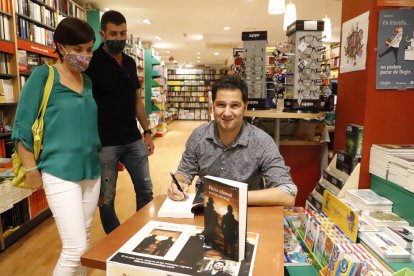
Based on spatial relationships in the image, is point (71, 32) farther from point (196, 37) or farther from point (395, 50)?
point (196, 37)

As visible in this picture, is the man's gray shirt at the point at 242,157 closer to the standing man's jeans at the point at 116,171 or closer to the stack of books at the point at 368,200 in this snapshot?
the stack of books at the point at 368,200

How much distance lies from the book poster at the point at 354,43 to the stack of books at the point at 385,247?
3.07 ft

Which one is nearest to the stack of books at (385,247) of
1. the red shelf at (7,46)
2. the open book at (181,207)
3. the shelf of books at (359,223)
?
the shelf of books at (359,223)

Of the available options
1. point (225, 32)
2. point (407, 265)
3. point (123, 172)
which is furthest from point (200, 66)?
point (407, 265)

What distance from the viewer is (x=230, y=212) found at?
907 mm

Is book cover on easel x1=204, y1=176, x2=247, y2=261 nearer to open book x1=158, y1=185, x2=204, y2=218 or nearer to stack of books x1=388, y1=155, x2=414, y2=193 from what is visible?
open book x1=158, y1=185, x2=204, y2=218

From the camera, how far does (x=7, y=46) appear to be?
2.93m

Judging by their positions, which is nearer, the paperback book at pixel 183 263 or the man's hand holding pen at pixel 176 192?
the paperback book at pixel 183 263

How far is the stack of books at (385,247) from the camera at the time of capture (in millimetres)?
1146

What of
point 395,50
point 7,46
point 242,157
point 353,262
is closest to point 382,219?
point 353,262

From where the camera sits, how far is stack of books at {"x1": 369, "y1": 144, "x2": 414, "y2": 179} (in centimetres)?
153

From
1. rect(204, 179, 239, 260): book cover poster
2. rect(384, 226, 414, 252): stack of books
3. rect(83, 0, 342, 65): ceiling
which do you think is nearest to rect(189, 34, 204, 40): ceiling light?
rect(83, 0, 342, 65): ceiling

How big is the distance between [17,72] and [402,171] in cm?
335

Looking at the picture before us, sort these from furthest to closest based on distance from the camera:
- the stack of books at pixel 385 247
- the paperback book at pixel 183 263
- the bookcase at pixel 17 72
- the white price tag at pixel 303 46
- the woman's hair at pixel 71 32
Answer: the bookcase at pixel 17 72, the white price tag at pixel 303 46, the woman's hair at pixel 71 32, the stack of books at pixel 385 247, the paperback book at pixel 183 263
